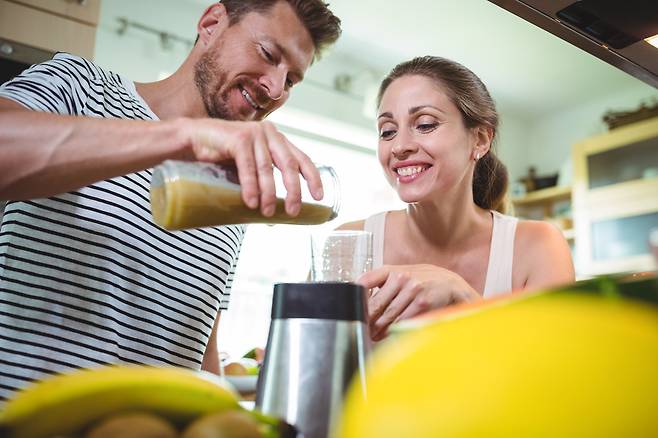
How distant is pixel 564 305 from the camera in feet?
1.03

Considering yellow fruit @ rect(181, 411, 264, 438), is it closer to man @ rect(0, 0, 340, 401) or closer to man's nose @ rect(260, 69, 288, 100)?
man @ rect(0, 0, 340, 401)

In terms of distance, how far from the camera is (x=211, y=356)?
1311 mm

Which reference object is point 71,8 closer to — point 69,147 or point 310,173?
point 69,147

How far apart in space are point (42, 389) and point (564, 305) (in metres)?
0.29

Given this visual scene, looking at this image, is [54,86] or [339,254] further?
[54,86]

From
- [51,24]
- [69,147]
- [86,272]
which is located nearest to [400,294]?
[69,147]

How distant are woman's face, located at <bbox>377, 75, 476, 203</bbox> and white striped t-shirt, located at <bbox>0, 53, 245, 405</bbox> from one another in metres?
0.78

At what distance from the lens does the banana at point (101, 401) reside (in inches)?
11.4

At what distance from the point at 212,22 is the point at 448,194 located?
2.75 ft

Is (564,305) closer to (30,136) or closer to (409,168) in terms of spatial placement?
(30,136)

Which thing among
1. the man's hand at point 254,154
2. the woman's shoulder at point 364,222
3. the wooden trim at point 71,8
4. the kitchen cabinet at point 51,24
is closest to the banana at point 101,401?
the man's hand at point 254,154

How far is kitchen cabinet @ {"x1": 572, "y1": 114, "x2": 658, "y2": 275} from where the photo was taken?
3.77 metres

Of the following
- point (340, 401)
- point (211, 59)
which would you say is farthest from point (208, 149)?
point (211, 59)

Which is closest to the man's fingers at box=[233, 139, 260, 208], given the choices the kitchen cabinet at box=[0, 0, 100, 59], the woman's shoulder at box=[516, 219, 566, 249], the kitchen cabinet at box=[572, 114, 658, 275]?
the woman's shoulder at box=[516, 219, 566, 249]
